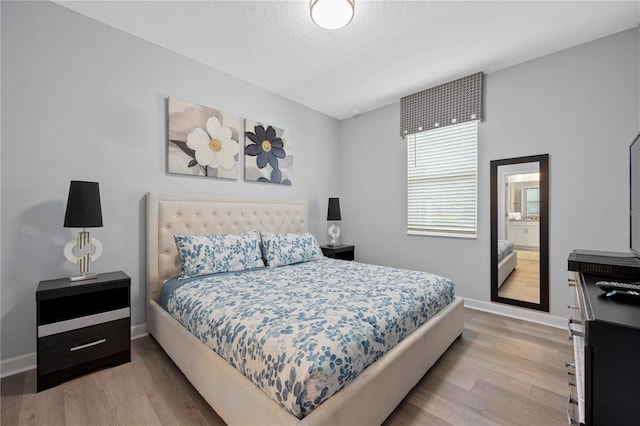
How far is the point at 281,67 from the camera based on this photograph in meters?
2.95

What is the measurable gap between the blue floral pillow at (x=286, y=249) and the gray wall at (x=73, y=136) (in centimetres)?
93

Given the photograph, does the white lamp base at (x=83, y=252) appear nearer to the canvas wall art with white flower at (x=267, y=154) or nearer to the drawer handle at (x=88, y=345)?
the drawer handle at (x=88, y=345)

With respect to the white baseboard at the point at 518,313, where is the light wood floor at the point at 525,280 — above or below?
above

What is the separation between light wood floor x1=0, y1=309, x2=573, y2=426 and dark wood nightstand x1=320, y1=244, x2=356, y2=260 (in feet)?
6.23

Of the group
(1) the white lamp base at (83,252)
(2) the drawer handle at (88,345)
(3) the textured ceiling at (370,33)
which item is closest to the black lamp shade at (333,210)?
(3) the textured ceiling at (370,33)

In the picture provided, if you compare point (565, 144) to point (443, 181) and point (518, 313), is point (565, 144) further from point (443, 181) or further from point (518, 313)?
point (518, 313)

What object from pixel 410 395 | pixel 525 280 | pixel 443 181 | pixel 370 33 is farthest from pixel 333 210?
pixel 410 395

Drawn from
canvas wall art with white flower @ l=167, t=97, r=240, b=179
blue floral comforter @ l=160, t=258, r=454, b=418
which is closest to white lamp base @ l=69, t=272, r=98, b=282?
blue floral comforter @ l=160, t=258, r=454, b=418

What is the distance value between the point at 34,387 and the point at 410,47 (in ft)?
13.0

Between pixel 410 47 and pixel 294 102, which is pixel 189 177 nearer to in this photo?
pixel 294 102

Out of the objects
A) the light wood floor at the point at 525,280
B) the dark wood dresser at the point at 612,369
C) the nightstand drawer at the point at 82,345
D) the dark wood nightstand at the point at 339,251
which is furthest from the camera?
the dark wood nightstand at the point at 339,251

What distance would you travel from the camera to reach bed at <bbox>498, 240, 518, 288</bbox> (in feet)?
9.71

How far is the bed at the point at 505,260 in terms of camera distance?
2.96 m

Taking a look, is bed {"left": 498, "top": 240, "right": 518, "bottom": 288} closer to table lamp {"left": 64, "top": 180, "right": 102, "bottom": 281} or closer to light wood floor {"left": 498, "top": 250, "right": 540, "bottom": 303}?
light wood floor {"left": 498, "top": 250, "right": 540, "bottom": 303}
